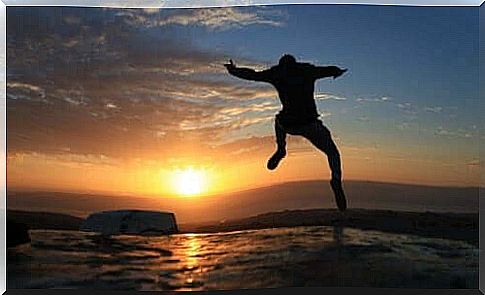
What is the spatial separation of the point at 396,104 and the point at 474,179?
0.52m

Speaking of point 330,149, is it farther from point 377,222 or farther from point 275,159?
point 377,222

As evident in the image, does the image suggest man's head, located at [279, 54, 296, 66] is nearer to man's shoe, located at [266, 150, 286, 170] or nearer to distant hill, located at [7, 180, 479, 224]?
man's shoe, located at [266, 150, 286, 170]

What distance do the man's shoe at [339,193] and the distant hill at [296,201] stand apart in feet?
0.08

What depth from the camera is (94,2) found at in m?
4.88

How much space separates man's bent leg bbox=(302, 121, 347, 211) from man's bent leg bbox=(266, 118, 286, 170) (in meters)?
0.10

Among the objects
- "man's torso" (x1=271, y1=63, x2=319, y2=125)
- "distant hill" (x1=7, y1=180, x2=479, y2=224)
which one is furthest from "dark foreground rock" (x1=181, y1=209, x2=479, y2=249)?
"man's torso" (x1=271, y1=63, x2=319, y2=125)

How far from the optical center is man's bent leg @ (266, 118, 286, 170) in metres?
4.91

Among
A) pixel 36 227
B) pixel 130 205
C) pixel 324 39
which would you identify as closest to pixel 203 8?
pixel 324 39

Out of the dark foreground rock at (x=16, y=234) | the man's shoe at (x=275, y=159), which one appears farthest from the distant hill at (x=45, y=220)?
the man's shoe at (x=275, y=159)

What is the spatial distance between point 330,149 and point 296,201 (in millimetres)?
303

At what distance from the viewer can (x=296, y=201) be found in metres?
4.87

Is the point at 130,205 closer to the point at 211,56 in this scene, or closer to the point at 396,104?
the point at 211,56

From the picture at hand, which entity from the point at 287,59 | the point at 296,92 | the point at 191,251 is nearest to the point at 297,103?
the point at 296,92

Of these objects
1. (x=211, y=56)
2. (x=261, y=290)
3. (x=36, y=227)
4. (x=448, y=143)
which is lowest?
(x=261, y=290)
